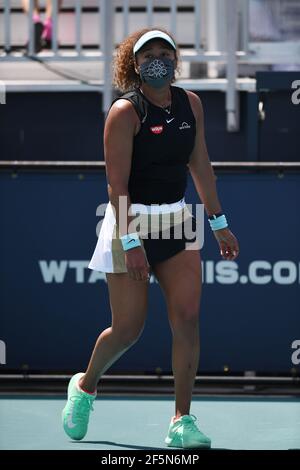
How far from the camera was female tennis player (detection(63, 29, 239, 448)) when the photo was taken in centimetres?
607

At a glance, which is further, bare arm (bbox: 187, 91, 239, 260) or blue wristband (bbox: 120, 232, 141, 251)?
bare arm (bbox: 187, 91, 239, 260)

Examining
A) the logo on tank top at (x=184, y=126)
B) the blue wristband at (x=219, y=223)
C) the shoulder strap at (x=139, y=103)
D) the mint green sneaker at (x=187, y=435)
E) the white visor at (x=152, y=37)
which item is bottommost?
the mint green sneaker at (x=187, y=435)

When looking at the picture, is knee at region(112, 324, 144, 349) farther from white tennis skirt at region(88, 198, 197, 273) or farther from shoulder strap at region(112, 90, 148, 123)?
shoulder strap at region(112, 90, 148, 123)

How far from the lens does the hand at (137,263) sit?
5.96 meters

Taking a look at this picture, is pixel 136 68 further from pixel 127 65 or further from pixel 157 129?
pixel 157 129

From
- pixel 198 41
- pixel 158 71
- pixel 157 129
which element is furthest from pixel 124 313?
pixel 198 41

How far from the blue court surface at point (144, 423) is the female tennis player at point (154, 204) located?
27cm

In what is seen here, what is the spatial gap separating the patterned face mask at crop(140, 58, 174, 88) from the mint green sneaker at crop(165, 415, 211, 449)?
1553 mm

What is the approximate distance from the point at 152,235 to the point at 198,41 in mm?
4404

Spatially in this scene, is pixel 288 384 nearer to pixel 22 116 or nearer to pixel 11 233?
pixel 11 233

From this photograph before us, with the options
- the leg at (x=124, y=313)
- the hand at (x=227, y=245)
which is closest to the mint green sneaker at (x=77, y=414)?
the leg at (x=124, y=313)

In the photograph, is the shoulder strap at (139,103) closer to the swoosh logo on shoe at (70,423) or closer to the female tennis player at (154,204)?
the female tennis player at (154,204)

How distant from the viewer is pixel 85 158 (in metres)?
10.2

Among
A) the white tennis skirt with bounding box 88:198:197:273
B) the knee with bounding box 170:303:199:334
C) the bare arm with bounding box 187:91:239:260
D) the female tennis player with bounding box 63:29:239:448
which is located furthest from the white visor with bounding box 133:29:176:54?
the knee with bounding box 170:303:199:334
